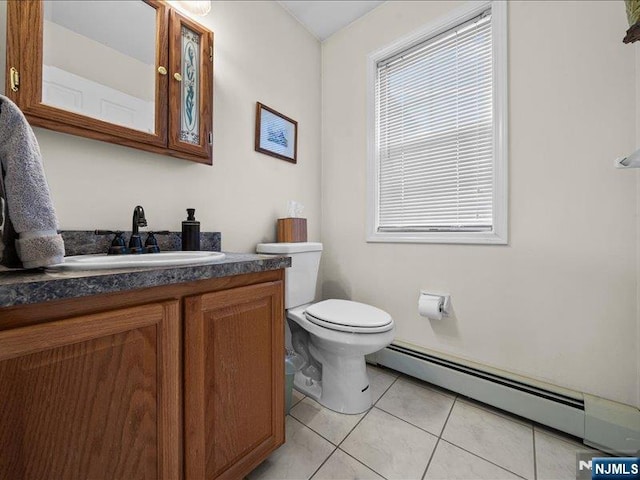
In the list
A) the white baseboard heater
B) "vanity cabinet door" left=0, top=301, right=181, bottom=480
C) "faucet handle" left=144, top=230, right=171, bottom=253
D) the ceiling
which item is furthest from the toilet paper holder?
the ceiling

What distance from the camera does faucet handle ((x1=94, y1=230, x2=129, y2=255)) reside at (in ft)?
3.27

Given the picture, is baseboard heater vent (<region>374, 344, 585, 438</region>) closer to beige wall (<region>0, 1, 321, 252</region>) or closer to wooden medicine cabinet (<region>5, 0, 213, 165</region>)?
beige wall (<region>0, 1, 321, 252</region>)

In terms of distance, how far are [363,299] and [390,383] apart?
1.80ft

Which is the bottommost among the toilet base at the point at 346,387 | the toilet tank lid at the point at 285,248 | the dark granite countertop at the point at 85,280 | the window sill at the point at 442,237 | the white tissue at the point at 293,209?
the toilet base at the point at 346,387

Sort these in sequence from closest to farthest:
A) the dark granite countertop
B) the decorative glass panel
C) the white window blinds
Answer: the dark granite countertop, the decorative glass panel, the white window blinds

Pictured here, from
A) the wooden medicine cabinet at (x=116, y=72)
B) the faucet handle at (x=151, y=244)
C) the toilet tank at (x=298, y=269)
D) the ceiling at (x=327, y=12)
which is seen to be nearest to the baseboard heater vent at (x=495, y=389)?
the toilet tank at (x=298, y=269)

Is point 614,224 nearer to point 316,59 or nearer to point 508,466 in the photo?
point 508,466

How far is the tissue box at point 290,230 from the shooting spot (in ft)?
5.41

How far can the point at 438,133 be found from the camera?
162 centimetres

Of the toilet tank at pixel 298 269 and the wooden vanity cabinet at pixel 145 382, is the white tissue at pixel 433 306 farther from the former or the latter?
the wooden vanity cabinet at pixel 145 382

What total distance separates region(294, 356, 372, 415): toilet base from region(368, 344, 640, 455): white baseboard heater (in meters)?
0.40

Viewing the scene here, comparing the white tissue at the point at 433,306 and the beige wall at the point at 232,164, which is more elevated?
the beige wall at the point at 232,164

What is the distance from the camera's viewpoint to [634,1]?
0.81 m

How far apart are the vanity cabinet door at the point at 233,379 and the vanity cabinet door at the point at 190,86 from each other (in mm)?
818
